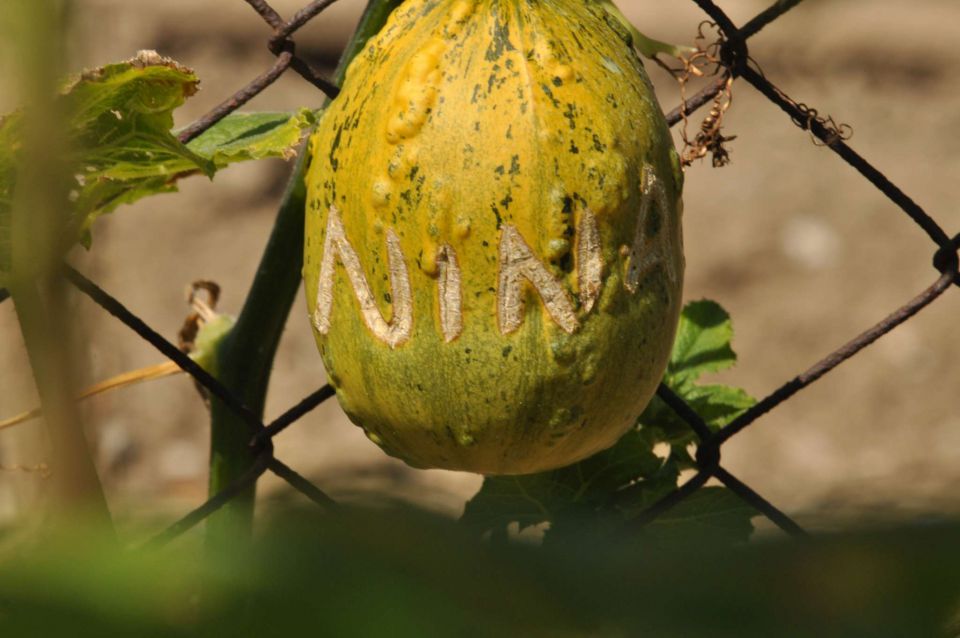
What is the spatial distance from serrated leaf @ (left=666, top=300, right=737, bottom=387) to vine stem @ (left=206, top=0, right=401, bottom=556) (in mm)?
398

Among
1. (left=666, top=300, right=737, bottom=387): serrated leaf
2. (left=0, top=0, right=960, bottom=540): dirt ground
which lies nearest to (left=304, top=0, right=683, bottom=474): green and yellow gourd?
(left=666, top=300, right=737, bottom=387): serrated leaf

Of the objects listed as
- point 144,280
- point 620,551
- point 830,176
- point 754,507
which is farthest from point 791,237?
point 620,551

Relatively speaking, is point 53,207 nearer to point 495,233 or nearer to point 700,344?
point 495,233

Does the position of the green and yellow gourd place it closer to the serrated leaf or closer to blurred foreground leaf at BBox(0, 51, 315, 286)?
blurred foreground leaf at BBox(0, 51, 315, 286)

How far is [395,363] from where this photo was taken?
86 cm

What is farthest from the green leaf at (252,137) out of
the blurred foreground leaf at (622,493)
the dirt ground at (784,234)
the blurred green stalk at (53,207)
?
the dirt ground at (784,234)

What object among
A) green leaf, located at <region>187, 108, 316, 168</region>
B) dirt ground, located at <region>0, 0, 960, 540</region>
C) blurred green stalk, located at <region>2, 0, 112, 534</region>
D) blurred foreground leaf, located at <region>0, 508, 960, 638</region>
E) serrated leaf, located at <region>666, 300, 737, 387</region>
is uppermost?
dirt ground, located at <region>0, 0, 960, 540</region>

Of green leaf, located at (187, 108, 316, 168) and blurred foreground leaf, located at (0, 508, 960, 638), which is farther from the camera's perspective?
green leaf, located at (187, 108, 316, 168)

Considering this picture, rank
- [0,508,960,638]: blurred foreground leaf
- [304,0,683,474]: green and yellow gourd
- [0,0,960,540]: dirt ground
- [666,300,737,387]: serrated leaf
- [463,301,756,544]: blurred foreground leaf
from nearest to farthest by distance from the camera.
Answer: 1. [0,508,960,638]: blurred foreground leaf
2. [304,0,683,474]: green and yellow gourd
3. [463,301,756,544]: blurred foreground leaf
4. [666,300,737,387]: serrated leaf
5. [0,0,960,540]: dirt ground

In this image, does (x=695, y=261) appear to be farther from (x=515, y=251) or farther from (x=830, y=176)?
(x=515, y=251)

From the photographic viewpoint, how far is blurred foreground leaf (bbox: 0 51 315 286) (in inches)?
34.8

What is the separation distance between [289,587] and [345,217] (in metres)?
0.58

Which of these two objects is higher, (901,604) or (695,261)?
(695,261)

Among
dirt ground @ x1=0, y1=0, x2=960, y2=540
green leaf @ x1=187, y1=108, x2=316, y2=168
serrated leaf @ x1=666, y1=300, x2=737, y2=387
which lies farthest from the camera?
dirt ground @ x1=0, y1=0, x2=960, y2=540
